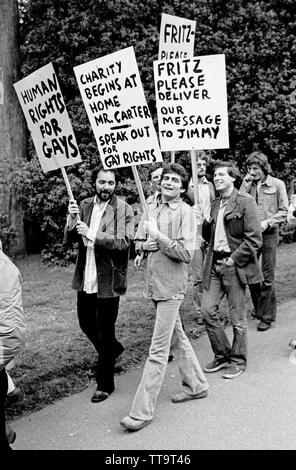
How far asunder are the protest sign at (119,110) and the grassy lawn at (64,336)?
1.93 metres

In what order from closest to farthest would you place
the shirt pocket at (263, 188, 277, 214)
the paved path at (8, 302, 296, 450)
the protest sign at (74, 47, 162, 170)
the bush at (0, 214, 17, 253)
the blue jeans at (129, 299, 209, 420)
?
1. the paved path at (8, 302, 296, 450)
2. the blue jeans at (129, 299, 209, 420)
3. the protest sign at (74, 47, 162, 170)
4. the shirt pocket at (263, 188, 277, 214)
5. the bush at (0, 214, 17, 253)

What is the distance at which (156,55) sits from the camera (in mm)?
11531

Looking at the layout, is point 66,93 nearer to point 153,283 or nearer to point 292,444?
point 153,283

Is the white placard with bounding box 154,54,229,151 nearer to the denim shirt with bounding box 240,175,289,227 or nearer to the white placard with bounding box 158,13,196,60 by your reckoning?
the white placard with bounding box 158,13,196,60

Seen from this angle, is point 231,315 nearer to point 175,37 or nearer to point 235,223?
point 235,223

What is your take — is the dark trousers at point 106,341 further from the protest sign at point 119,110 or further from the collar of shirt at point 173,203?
the protest sign at point 119,110

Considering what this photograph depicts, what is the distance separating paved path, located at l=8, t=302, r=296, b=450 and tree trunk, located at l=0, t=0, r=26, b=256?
6.75 m

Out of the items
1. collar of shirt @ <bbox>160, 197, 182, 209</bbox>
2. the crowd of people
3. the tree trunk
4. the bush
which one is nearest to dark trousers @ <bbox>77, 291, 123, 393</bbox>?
the crowd of people

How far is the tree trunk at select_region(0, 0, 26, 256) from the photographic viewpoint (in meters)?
11.5

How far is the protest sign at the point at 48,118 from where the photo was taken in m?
5.20

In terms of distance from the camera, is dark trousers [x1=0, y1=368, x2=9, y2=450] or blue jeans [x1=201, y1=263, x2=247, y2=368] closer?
dark trousers [x1=0, y1=368, x2=9, y2=450]

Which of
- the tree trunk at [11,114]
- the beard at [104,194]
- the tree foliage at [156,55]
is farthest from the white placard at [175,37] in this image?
the tree trunk at [11,114]

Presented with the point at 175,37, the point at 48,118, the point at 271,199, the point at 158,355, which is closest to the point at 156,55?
the point at 175,37

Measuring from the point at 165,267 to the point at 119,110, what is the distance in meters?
1.49
